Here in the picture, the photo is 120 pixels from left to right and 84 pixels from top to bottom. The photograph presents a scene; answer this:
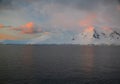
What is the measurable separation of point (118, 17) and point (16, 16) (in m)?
9.56

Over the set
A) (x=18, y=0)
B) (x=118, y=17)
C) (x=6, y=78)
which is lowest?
(x=6, y=78)

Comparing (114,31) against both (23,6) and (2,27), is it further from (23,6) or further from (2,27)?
(2,27)

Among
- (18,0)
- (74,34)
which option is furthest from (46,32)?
(18,0)

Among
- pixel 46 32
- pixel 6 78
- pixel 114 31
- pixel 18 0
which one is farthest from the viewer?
pixel 46 32

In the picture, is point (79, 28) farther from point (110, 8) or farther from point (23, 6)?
point (23, 6)

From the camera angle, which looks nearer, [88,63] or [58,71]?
[58,71]

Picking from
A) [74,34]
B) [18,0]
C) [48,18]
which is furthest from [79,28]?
[18,0]

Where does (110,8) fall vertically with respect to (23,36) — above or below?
above

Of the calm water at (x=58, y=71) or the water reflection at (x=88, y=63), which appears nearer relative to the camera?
the calm water at (x=58, y=71)

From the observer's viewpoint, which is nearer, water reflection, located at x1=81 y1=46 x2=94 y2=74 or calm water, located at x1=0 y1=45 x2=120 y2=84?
calm water, located at x1=0 y1=45 x2=120 y2=84

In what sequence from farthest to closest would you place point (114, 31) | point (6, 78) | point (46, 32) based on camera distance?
point (46, 32) < point (114, 31) < point (6, 78)

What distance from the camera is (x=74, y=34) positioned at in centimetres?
2553

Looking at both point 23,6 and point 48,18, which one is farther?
point 48,18

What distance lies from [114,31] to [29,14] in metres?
8.23
